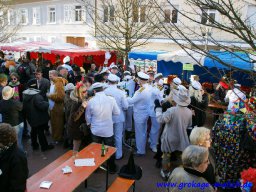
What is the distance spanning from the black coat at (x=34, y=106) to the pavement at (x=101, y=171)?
0.81 metres

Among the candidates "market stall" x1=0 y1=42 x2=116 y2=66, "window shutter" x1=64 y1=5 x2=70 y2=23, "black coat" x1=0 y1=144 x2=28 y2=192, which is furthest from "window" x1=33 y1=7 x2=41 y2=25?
"black coat" x1=0 y1=144 x2=28 y2=192

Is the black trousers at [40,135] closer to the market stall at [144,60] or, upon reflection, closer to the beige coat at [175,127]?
the beige coat at [175,127]

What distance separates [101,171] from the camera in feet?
18.2

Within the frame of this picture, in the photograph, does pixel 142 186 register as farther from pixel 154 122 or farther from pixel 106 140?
pixel 154 122

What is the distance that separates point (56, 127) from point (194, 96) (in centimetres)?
362

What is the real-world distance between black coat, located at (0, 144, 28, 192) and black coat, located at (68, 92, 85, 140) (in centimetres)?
239

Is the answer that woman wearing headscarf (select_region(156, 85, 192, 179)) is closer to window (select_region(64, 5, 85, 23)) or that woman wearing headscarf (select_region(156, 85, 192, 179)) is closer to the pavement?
the pavement

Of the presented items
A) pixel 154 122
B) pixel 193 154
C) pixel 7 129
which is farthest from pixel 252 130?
pixel 7 129

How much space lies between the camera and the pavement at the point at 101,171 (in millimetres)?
4926

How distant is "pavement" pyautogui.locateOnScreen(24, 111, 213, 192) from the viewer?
493cm

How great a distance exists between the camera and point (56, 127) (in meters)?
6.76

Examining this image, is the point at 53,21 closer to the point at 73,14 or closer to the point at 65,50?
the point at 73,14

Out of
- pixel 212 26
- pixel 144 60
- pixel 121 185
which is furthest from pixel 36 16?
pixel 212 26

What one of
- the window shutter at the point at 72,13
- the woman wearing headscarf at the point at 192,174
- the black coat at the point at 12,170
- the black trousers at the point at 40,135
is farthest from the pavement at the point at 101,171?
the window shutter at the point at 72,13
